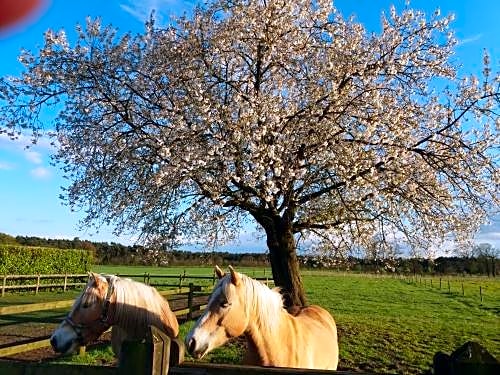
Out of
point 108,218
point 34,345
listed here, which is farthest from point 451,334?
→ point 34,345

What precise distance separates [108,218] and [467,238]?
33.6 feet

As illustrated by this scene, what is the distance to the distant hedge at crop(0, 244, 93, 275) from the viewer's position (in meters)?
29.9

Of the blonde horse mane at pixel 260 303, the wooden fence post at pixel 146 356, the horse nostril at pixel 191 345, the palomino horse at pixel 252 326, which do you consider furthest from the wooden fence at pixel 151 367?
the blonde horse mane at pixel 260 303

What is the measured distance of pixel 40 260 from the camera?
3241cm

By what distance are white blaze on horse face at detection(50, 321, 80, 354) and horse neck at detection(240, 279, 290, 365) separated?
151 centimetres

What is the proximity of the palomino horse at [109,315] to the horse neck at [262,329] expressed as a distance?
0.74 m

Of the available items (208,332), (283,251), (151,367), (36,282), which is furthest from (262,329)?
(36,282)

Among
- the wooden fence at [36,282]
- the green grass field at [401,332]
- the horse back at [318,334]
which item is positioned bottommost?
→ the green grass field at [401,332]

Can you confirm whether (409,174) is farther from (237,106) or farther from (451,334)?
(451,334)

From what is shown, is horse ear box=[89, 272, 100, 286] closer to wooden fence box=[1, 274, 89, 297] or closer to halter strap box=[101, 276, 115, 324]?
halter strap box=[101, 276, 115, 324]

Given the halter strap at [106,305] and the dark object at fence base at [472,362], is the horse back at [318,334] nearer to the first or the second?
the halter strap at [106,305]

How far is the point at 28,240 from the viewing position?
62219 millimetres

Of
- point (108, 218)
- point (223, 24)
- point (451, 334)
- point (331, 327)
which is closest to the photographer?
point (331, 327)

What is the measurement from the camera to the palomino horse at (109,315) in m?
4.18
